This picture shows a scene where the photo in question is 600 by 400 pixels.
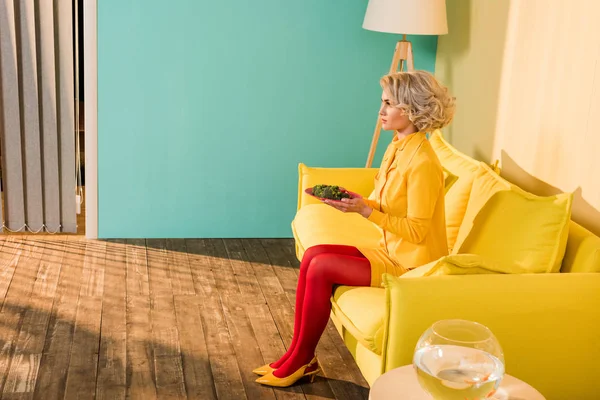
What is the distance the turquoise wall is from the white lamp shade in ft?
1.48

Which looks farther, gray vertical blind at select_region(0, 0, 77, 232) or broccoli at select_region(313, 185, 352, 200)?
gray vertical blind at select_region(0, 0, 77, 232)

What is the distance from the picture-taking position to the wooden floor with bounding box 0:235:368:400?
267cm

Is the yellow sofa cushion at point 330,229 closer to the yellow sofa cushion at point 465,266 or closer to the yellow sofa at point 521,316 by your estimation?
the yellow sofa at point 521,316

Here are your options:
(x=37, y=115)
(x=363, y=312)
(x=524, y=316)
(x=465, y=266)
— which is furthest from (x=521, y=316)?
(x=37, y=115)

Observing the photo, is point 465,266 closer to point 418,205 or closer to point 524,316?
point 524,316

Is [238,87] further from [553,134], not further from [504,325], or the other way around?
[504,325]

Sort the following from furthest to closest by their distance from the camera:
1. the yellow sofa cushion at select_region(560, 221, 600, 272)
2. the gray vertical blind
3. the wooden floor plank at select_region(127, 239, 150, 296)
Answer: the gray vertical blind, the wooden floor plank at select_region(127, 239, 150, 296), the yellow sofa cushion at select_region(560, 221, 600, 272)

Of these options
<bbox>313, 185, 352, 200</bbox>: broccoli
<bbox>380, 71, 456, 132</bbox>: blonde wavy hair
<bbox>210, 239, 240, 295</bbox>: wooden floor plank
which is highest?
<bbox>380, 71, 456, 132</bbox>: blonde wavy hair

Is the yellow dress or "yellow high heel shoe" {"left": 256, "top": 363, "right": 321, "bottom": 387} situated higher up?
the yellow dress

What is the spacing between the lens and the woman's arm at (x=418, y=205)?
2.53 metres

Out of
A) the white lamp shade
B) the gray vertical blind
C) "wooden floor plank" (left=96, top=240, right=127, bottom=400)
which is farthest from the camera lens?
the gray vertical blind

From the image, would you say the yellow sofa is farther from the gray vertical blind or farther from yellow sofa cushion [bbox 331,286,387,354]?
the gray vertical blind

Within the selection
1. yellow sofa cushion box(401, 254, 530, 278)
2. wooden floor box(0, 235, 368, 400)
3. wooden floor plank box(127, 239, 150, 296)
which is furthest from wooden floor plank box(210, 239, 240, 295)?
yellow sofa cushion box(401, 254, 530, 278)

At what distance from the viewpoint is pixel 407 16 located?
3670 millimetres
